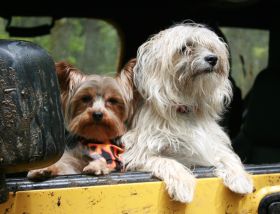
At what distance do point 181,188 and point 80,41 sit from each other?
5985mm

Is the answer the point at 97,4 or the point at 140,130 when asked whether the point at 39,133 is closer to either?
the point at 140,130

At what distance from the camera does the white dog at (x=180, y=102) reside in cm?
285

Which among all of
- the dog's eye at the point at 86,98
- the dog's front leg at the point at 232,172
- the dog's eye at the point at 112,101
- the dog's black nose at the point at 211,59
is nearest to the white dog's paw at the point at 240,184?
the dog's front leg at the point at 232,172

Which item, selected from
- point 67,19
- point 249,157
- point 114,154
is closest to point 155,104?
point 114,154

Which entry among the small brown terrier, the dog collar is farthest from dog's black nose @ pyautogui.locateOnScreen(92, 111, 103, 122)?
the dog collar

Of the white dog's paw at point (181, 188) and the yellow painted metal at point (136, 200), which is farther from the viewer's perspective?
the white dog's paw at point (181, 188)

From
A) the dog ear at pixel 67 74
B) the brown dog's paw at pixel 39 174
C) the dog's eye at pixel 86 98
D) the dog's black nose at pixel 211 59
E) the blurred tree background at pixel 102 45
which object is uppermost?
the dog's black nose at pixel 211 59

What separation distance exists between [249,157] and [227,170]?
5.35 ft

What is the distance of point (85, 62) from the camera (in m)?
6.64

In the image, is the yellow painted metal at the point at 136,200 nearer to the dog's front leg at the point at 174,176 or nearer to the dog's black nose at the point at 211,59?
the dog's front leg at the point at 174,176

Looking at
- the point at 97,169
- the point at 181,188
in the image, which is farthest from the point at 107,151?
the point at 181,188

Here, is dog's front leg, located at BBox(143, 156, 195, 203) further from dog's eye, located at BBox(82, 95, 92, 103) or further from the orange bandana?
dog's eye, located at BBox(82, 95, 92, 103)

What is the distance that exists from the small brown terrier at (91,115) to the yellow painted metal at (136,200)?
54 centimetres

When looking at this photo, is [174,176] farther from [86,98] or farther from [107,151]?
[86,98]
